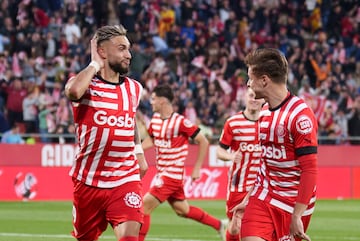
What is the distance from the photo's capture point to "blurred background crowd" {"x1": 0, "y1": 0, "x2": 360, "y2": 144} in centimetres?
2431

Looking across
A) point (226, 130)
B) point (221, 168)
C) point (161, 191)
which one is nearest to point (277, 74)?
point (226, 130)

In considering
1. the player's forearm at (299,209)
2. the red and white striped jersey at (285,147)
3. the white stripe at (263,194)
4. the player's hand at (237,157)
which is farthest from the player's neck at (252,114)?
the player's forearm at (299,209)

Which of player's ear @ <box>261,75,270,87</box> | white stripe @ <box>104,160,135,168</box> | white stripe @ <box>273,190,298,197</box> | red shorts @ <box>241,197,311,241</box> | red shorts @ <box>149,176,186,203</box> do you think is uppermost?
player's ear @ <box>261,75,270,87</box>

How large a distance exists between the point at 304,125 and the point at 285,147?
28 centimetres

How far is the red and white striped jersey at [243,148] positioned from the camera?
41.3 ft

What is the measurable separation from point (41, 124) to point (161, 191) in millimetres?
9861

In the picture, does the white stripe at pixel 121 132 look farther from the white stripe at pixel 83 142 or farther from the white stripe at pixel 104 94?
the white stripe at pixel 104 94

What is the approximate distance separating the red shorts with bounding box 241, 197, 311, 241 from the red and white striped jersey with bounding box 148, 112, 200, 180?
23.1ft

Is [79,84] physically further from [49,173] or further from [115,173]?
[49,173]

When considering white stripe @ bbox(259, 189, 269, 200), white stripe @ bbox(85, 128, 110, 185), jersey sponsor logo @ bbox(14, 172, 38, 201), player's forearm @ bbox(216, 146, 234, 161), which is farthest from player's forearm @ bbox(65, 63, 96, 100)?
jersey sponsor logo @ bbox(14, 172, 38, 201)

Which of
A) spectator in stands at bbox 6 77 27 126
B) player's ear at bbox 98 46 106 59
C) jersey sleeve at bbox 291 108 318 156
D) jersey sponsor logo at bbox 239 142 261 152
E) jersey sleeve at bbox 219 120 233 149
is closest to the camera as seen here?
jersey sleeve at bbox 291 108 318 156

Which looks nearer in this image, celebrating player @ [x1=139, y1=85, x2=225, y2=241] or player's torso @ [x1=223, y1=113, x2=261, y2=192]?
player's torso @ [x1=223, y1=113, x2=261, y2=192]

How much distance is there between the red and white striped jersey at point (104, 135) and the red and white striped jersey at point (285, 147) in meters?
1.26

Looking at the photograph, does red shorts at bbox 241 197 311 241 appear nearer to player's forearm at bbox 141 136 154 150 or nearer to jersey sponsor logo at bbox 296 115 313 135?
jersey sponsor logo at bbox 296 115 313 135
